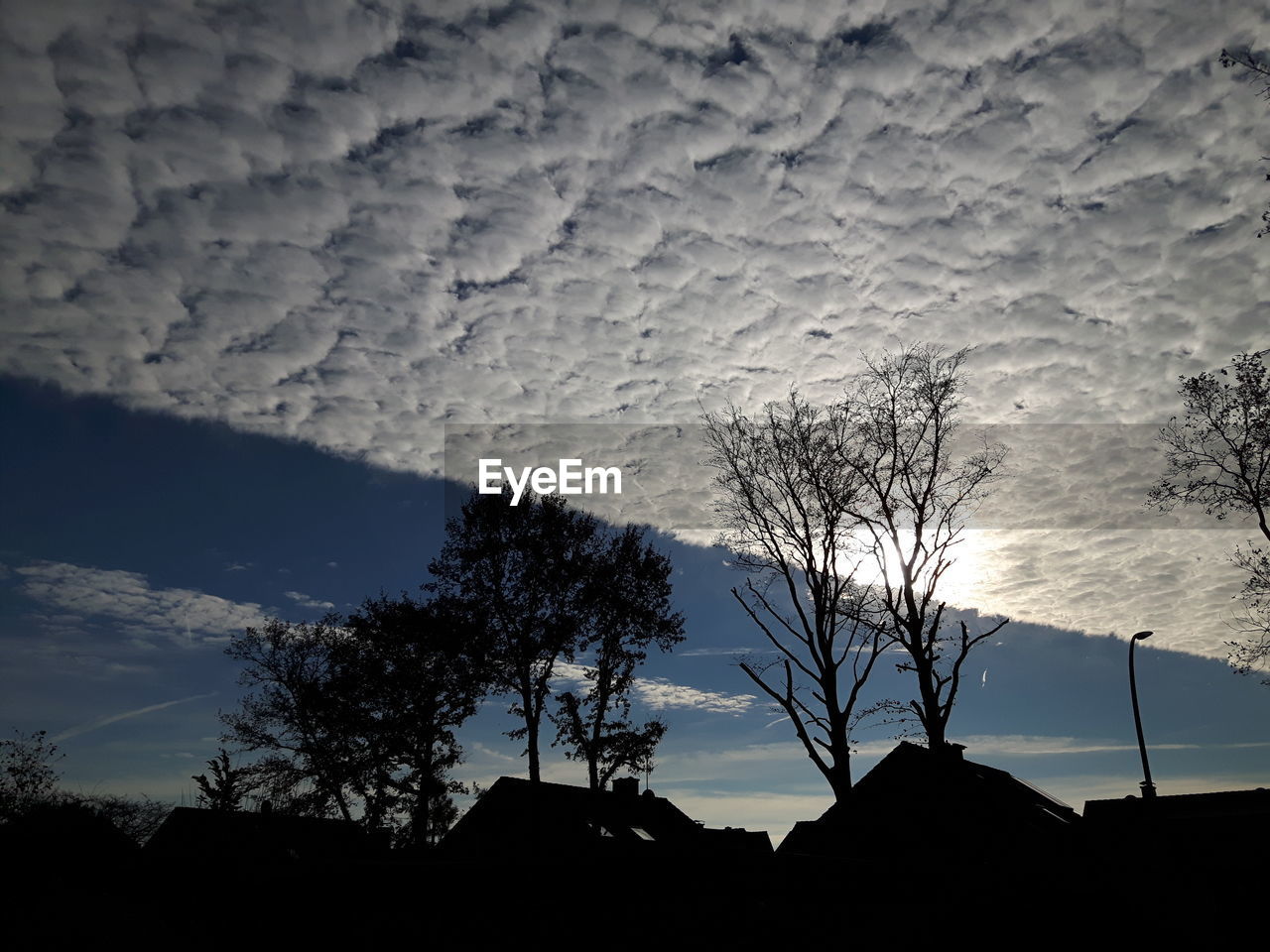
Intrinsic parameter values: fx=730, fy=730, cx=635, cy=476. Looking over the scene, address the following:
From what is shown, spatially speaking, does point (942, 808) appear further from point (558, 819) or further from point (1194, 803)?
point (558, 819)

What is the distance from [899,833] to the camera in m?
29.5

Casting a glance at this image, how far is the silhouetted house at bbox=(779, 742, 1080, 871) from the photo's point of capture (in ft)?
92.6

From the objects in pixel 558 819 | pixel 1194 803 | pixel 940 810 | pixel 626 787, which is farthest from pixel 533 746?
pixel 1194 803

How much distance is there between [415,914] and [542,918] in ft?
6.23

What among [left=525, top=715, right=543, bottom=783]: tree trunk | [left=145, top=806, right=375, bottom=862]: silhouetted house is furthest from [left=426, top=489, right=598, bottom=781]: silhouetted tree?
[left=145, top=806, right=375, bottom=862]: silhouetted house

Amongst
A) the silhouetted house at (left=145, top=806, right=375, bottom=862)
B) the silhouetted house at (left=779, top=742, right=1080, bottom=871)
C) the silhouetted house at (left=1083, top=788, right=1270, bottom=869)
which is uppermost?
the silhouetted house at (left=1083, top=788, right=1270, bottom=869)

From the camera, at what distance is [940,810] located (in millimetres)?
29328

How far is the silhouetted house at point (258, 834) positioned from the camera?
35.7 m

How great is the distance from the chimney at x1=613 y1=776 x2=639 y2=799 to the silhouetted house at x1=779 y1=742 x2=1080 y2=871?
707 cm

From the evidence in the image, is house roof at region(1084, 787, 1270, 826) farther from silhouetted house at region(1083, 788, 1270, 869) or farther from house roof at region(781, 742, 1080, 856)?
silhouetted house at region(1083, 788, 1270, 869)

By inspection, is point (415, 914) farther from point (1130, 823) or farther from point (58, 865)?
point (58, 865)

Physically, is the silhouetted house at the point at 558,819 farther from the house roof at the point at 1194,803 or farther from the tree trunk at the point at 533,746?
the house roof at the point at 1194,803

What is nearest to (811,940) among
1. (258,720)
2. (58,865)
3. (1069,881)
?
(1069,881)

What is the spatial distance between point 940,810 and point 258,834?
105 ft
